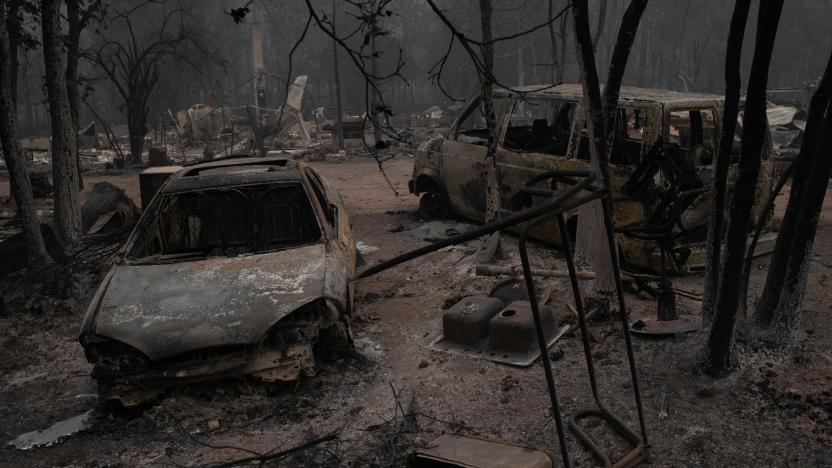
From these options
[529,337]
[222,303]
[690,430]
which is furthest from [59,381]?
[690,430]

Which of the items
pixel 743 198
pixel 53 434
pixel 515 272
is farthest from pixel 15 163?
pixel 743 198

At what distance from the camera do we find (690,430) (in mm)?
3814

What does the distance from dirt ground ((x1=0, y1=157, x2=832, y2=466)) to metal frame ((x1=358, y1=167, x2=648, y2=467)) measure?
5.6 inches

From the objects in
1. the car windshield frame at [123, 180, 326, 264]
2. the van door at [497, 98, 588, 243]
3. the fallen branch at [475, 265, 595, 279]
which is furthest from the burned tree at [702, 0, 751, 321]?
the car windshield frame at [123, 180, 326, 264]

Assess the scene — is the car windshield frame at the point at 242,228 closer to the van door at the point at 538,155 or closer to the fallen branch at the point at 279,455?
the fallen branch at the point at 279,455

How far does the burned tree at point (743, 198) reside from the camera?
3.68 meters

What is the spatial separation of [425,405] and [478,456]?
4.25ft

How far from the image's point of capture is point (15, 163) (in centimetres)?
715

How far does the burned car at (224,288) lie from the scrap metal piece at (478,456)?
1513mm

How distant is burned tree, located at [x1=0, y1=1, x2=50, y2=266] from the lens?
6867mm

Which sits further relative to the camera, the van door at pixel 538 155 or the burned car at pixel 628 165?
the van door at pixel 538 155

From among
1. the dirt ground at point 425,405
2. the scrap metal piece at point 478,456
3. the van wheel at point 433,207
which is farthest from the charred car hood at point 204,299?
the van wheel at point 433,207

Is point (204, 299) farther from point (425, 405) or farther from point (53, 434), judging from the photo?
point (425, 405)

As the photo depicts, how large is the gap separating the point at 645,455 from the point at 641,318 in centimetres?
208
